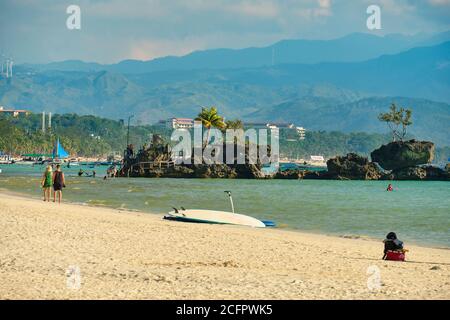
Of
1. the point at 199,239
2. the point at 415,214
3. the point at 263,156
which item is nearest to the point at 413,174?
the point at 263,156

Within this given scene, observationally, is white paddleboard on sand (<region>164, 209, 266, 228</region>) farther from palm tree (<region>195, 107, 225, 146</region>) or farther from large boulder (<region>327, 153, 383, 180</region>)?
palm tree (<region>195, 107, 225, 146</region>)

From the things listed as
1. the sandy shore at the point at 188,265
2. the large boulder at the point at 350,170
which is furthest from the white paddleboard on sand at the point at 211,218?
the large boulder at the point at 350,170

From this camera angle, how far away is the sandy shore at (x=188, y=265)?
13.8 meters

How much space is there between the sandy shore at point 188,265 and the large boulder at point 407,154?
112m

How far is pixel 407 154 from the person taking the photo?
134750mm

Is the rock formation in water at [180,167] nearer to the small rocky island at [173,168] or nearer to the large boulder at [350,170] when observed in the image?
the small rocky island at [173,168]

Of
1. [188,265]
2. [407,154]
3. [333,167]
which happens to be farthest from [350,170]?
[188,265]

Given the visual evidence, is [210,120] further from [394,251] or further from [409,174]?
[394,251]

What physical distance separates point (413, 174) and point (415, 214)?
9082 cm

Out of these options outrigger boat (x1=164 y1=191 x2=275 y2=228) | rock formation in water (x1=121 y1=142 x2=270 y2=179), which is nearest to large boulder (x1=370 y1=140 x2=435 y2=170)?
rock formation in water (x1=121 y1=142 x2=270 y2=179)

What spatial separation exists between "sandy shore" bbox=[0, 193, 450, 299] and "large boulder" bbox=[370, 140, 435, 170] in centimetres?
11177

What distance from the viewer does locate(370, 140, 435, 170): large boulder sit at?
442 feet
